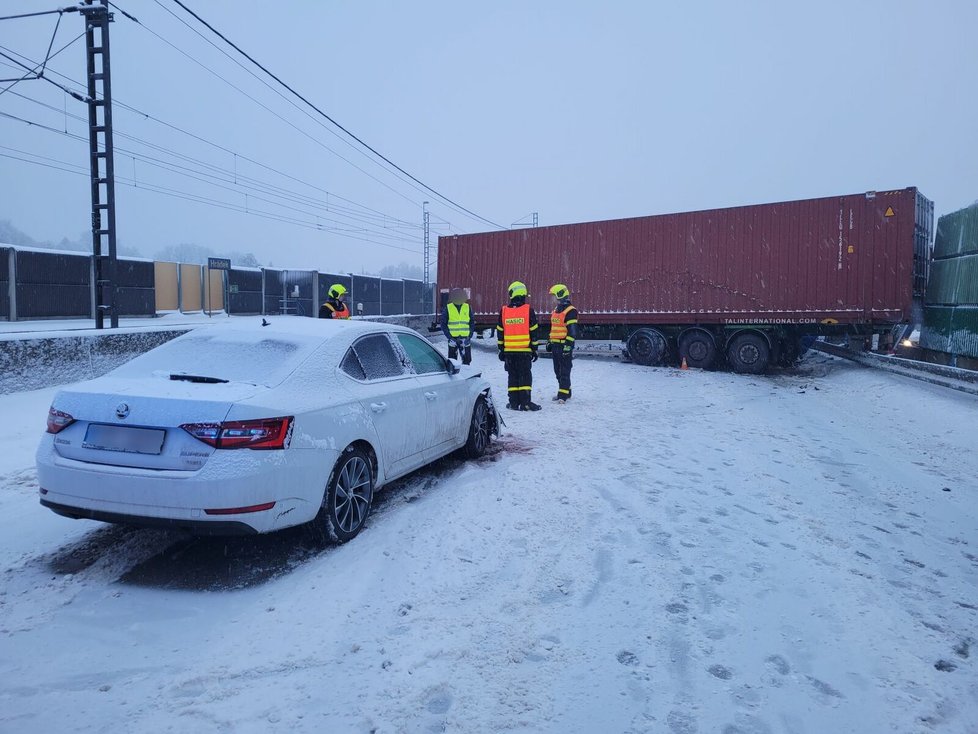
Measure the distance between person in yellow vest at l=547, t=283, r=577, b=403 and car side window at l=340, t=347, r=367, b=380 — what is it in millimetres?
5173

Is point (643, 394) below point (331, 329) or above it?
below

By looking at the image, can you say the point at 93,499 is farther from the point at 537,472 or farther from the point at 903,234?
the point at 903,234

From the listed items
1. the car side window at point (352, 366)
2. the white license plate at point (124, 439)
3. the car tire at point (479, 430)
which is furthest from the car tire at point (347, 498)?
the car tire at point (479, 430)

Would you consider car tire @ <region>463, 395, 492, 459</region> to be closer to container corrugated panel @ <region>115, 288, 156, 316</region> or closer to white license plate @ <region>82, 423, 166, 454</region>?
white license plate @ <region>82, 423, 166, 454</region>

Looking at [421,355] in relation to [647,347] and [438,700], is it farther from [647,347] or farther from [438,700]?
[647,347]

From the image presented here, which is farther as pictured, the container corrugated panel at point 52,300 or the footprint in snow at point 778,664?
the container corrugated panel at point 52,300

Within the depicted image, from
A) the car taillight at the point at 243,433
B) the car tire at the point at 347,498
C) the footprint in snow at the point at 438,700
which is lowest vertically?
the footprint in snow at the point at 438,700

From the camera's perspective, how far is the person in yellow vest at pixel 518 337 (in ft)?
29.3

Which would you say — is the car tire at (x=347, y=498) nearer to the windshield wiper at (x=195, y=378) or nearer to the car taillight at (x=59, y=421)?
→ the windshield wiper at (x=195, y=378)

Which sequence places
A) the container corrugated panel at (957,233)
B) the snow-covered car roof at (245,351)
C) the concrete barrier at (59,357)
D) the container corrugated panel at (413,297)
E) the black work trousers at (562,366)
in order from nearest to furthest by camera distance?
the snow-covered car roof at (245,351) < the concrete barrier at (59,357) < the black work trousers at (562,366) < the container corrugated panel at (957,233) < the container corrugated panel at (413,297)

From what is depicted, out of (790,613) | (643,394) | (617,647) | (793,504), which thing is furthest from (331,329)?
(643,394)

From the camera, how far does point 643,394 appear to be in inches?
451

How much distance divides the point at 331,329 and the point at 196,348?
0.88m

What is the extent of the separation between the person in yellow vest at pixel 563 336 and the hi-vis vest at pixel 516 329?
A: 719 millimetres
